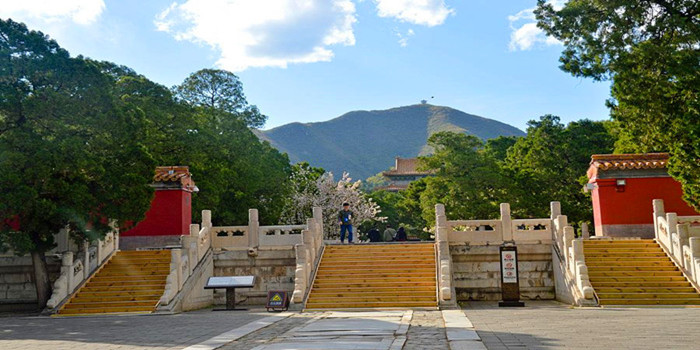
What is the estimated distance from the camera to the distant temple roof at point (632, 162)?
21.0 m

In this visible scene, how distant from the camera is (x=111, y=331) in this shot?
10617 millimetres

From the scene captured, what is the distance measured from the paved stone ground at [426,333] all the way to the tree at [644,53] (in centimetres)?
659

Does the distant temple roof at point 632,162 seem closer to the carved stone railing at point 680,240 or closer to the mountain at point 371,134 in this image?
the carved stone railing at point 680,240

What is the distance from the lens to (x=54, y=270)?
1781cm

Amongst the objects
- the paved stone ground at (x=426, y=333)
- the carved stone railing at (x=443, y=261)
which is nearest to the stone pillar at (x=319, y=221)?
the carved stone railing at (x=443, y=261)

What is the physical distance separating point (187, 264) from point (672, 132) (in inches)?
518

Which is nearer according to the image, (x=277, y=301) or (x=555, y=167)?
(x=277, y=301)

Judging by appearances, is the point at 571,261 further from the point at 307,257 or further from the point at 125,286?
the point at 125,286

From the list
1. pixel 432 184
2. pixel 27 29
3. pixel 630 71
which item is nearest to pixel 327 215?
pixel 432 184

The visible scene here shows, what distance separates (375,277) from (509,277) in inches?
146

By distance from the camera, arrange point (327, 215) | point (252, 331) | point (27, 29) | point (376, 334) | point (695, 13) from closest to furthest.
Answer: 1. point (376, 334)
2. point (252, 331)
3. point (695, 13)
4. point (27, 29)
5. point (327, 215)

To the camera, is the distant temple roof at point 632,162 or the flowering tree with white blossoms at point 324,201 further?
the flowering tree with white blossoms at point 324,201

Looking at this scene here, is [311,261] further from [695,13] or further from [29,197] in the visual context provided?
[695,13]

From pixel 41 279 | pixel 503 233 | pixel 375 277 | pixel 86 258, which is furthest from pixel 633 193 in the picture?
pixel 41 279
